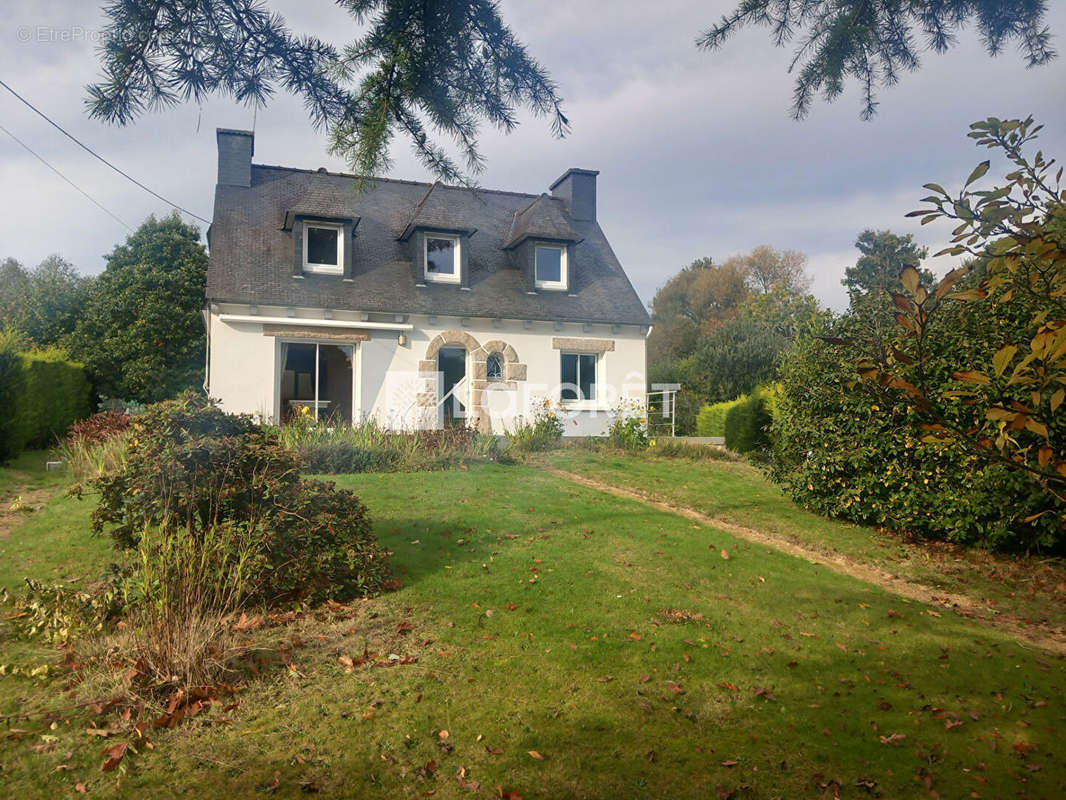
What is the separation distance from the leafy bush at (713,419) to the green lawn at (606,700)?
16.1 metres

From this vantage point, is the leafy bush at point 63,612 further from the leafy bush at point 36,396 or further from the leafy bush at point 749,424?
the leafy bush at point 749,424

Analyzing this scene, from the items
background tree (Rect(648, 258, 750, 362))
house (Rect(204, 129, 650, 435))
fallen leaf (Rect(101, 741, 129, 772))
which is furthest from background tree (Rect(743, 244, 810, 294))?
fallen leaf (Rect(101, 741, 129, 772))

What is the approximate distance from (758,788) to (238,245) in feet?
55.5

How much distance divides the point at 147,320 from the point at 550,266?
42.7 feet

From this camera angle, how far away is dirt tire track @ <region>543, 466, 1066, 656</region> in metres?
5.61

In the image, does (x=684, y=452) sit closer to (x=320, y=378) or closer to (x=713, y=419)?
(x=713, y=419)

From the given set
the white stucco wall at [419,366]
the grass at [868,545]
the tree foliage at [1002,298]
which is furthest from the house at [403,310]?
the tree foliage at [1002,298]

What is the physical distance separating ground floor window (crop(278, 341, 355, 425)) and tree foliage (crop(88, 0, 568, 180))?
13.8 m

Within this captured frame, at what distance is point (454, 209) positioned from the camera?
1911cm

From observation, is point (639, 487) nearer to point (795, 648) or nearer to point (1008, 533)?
point (1008, 533)

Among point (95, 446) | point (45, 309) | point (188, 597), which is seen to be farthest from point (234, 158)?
point (188, 597)

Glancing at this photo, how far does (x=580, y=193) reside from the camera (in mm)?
21656

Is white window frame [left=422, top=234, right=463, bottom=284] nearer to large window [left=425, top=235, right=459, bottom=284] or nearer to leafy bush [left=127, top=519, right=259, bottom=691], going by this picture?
large window [left=425, top=235, right=459, bottom=284]

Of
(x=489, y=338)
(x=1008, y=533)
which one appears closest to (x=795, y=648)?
(x=1008, y=533)
